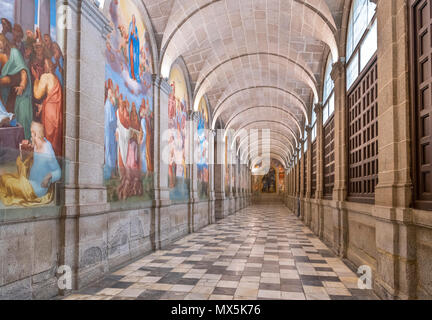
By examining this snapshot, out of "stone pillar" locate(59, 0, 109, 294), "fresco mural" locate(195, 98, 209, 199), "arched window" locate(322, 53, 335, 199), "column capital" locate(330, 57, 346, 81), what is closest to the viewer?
"stone pillar" locate(59, 0, 109, 294)

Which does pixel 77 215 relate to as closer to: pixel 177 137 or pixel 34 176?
pixel 34 176

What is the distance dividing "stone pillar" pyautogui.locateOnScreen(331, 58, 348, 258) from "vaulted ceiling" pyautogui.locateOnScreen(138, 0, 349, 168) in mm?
840

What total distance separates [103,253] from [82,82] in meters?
3.46

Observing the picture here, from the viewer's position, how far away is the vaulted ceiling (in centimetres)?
1005

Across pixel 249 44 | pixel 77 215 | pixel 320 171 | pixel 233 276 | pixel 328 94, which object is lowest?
pixel 233 276

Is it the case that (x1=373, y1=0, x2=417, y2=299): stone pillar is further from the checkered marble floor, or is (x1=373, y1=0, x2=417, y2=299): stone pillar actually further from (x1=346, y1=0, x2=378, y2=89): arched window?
(x1=346, y1=0, x2=378, y2=89): arched window

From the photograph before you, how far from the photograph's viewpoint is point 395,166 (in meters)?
5.00

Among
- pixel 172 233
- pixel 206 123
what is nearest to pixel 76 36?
pixel 172 233

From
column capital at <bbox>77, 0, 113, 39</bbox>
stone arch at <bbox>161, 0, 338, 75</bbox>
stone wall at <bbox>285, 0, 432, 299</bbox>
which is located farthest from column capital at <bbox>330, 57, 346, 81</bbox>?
column capital at <bbox>77, 0, 113, 39</bbox>

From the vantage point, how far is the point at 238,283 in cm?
626

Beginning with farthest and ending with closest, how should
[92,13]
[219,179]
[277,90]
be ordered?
[219,179] < [277,90] < [92,13]

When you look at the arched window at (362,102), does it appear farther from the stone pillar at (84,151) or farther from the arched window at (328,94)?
the stone pillar at (84,151)

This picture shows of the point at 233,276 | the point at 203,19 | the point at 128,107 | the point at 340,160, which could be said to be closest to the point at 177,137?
the point at 128,107

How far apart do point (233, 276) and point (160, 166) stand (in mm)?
4701
